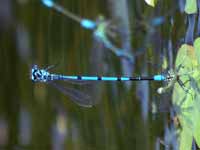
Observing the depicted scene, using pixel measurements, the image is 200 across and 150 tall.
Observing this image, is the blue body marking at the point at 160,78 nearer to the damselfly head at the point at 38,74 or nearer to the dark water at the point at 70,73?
the dark water at the point at 70,73

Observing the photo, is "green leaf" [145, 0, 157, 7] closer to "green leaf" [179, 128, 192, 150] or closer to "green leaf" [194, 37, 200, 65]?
"green leaf" [194, 37, 200, 65]

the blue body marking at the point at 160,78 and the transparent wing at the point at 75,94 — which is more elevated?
the blue body marking at the point at 160,78

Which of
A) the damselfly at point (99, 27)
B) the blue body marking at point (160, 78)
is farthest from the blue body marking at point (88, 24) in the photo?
the blue body marking at point (160, 78)

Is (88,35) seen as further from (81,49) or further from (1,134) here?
(1,134)

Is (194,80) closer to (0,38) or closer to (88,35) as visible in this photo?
(88,35)

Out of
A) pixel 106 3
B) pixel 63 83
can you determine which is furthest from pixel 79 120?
pixel 106 3

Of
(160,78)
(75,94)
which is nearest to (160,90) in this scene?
(160,78)

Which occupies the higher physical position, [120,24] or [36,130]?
[120,24]

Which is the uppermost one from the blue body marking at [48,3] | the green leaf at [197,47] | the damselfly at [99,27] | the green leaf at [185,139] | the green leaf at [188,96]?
the blue body marking at [48,3]
